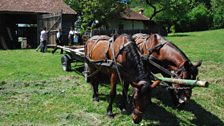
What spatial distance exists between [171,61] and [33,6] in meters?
20.9

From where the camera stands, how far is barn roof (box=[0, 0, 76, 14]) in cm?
2549

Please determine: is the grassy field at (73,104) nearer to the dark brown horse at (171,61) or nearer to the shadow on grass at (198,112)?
the shadow on grass at (198,112)

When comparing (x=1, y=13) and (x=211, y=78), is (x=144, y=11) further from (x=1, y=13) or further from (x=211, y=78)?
(x=211, y=78)

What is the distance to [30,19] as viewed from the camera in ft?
99.1

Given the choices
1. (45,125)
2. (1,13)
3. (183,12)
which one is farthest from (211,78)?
(183,12)

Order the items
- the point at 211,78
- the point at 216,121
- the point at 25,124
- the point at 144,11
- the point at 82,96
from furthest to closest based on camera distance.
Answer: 1. the point at 144,11
2. the point at 211,78
3. the point at 82,96
4. the point at 216,121
5. the point at 25,124

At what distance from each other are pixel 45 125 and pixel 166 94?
165 inches

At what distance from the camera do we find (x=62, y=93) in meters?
10.2

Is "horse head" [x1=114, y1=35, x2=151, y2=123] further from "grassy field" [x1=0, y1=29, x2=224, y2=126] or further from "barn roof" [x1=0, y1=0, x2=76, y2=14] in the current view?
"barn roof" [x1=0, y1=0, x2=76, y2=14]

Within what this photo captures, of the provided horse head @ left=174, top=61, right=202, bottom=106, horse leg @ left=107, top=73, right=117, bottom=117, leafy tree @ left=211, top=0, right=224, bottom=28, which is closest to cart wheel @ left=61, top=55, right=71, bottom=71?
horse leg @ left=107, top=73, right=117, bottom=117

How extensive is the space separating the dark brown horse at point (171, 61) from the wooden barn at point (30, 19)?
14.8 metres

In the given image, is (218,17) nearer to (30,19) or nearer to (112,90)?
(30,19)

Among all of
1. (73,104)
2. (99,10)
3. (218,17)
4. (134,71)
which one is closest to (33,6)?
(99,10)

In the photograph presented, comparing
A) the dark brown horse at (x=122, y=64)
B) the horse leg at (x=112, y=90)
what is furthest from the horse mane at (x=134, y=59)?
the horse leg at (x=112, y=90)
